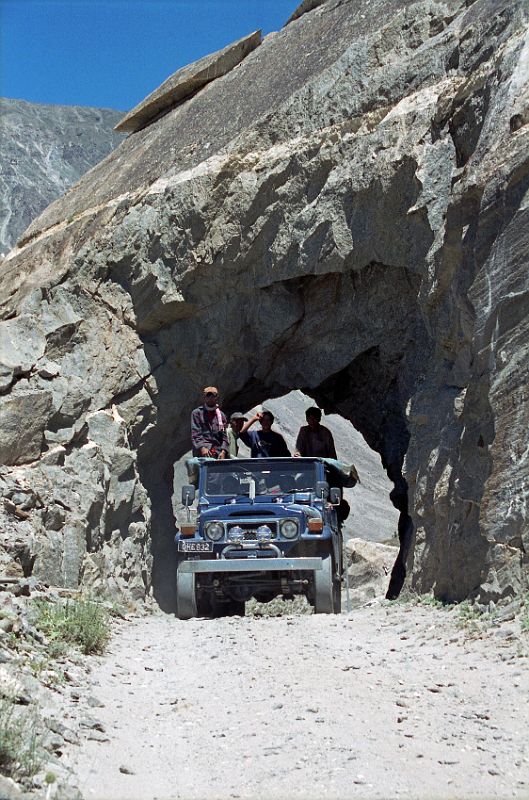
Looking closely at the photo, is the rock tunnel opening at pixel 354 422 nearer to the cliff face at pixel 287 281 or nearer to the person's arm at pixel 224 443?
the cliff face at pixel 287 281

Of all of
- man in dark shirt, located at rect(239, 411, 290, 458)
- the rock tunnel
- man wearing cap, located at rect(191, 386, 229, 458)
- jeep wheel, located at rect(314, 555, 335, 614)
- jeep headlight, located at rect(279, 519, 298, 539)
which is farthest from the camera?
the rock tunnel

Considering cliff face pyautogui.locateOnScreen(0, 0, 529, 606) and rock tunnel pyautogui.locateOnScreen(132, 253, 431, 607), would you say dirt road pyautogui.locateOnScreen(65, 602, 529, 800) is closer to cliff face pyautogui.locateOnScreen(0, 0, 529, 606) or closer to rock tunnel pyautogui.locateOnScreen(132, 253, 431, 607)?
cliff face pyautogui.locateOnScreen(0, 0, 529, 606)

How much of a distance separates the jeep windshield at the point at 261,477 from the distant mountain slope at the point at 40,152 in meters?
93.3

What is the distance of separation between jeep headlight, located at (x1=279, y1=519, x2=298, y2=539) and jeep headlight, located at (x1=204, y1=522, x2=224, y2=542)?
0.75 m

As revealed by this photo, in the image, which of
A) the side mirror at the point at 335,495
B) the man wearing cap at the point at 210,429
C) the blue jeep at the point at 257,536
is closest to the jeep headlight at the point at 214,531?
the blue jeep at the point at 257,536

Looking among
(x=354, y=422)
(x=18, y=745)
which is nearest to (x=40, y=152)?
(x=354, y=422)

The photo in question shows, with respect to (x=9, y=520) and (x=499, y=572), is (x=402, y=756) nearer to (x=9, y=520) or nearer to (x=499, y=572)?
(x=499, y=572)

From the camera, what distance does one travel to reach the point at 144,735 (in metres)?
5.94

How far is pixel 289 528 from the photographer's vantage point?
39.4 ft

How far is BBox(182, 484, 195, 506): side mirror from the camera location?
1217 cm

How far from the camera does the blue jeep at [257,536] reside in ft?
39.1

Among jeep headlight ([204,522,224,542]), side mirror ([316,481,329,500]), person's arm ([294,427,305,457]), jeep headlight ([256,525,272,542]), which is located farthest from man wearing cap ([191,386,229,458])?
jeep headlight ([256,525,272,542])

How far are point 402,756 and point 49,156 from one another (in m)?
131

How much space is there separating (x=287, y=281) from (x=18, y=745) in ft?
42.5
